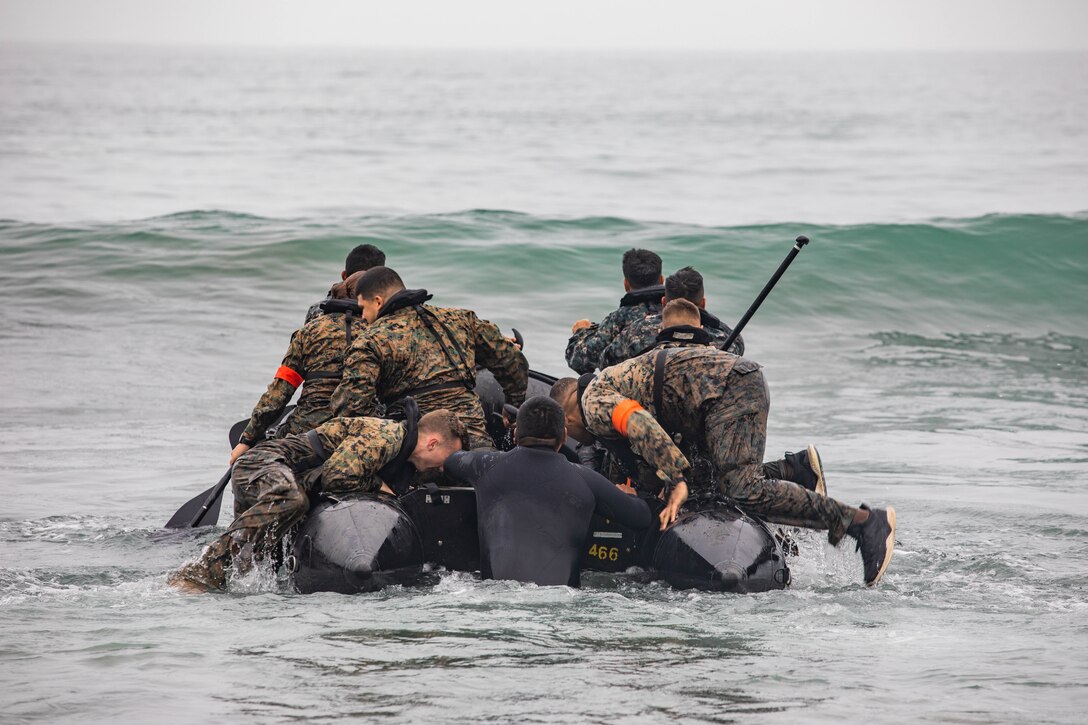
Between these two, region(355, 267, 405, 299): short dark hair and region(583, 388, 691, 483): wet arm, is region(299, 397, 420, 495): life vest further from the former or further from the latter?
region(583, 388, 691, 483): wet arm

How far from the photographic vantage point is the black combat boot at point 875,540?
7.93m

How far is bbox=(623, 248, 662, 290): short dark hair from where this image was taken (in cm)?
941

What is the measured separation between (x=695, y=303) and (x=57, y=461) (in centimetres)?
629

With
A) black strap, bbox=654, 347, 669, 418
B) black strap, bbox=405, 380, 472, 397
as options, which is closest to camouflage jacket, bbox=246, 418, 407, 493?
black strap, bbox=405, 380, 472, 397

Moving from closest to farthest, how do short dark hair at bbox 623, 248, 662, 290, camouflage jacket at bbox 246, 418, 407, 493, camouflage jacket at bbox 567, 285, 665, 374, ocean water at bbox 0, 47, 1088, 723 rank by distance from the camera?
ocean water at bbox 0, 47, 1088, 723 < camouflage jacket at bbox 246, 418, 407, 493 < camouflage jacket at bbox 567, 285, 665, 374 < short dark hair at bbox 623, 248, 662, 290

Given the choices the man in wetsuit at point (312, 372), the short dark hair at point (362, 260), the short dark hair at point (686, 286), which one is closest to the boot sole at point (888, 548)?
the short dark hair at point (686, 286)

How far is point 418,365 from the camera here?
8.27m

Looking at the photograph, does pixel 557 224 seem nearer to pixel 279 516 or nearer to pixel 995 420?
pixel 995 420

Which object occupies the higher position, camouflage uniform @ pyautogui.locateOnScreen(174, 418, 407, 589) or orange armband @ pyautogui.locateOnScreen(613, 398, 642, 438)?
orange armband @ pyautogui.locateOnScreen(613, 398, 642, 438)

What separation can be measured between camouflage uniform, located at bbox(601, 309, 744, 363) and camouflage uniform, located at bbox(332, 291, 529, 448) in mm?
895

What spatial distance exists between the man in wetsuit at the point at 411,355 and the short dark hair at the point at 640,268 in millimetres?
1222

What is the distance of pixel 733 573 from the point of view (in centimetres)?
756

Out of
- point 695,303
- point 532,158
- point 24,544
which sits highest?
point 532,158

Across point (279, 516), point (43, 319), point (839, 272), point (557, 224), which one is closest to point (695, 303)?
point (279, 516)
